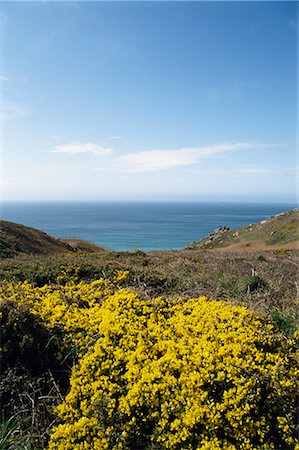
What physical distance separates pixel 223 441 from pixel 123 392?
1.51 metres

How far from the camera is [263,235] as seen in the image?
192 feet

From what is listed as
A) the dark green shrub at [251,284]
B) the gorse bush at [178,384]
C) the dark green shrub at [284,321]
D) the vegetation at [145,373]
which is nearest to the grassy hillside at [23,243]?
the vegetation at [145,373]

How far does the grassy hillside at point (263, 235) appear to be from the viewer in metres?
53.0

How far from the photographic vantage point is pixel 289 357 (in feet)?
16.3

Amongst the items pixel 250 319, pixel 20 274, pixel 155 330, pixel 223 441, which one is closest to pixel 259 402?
pixel 223 441

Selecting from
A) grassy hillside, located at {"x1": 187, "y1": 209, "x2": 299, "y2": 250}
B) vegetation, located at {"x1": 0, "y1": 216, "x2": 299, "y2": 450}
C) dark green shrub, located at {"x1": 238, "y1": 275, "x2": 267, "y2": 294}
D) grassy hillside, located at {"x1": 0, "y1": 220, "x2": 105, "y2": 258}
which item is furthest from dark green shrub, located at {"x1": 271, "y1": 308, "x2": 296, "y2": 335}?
grassy hillside, located at {"x1": 187, "y1": 209, "x2": 299, "y2": 250}

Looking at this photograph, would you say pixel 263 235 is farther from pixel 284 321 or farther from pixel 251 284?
pixel 284 321

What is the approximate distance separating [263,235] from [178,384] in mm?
58144

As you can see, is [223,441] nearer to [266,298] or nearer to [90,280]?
[266,298]

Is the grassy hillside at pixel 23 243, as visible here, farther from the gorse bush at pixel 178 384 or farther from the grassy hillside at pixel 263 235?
the grassy hillside at pixel 263 235

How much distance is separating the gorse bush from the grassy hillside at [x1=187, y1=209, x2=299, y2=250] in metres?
46.1

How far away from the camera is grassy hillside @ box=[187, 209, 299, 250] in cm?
5298

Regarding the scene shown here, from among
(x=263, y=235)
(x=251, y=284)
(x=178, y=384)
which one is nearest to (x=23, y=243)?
(x=251, y=284)

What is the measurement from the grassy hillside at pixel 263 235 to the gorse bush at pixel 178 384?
151 ft
